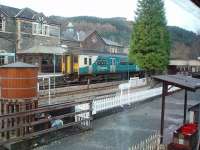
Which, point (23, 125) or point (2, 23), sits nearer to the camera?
point (23, 125)

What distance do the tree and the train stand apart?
12.5 ft

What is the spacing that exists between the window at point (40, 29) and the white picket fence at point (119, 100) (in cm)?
2295

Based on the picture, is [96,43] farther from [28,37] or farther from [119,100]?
[119,100]

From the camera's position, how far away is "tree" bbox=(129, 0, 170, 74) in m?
33.1

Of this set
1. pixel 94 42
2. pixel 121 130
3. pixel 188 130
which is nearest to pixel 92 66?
pixel 121 130

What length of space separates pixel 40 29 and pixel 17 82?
1208 inches

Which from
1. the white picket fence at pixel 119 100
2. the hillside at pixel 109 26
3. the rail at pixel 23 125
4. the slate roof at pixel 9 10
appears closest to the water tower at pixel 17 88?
the rail at pixel 23 125

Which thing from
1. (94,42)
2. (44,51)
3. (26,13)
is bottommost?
(44,51)

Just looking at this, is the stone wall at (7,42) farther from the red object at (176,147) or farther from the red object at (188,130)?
the red object at (176,147)

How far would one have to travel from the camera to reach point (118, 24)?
92.8 m

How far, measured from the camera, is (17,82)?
436 inches

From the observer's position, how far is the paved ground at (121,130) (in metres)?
9.82

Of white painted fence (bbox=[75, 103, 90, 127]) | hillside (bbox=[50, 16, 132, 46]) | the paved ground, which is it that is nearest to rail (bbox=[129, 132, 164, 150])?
the paved ground

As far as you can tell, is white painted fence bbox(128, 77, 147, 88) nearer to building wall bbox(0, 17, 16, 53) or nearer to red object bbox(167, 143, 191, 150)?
building wall bbox(0, 17, 16, 53)
